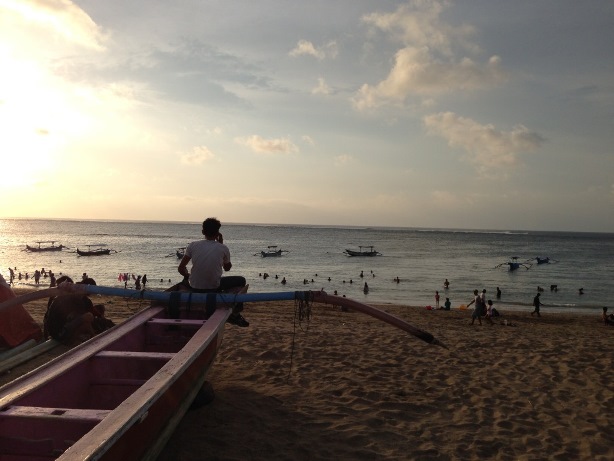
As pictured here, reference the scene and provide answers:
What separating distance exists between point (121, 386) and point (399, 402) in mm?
4219

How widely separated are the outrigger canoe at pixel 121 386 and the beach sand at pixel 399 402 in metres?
1.00

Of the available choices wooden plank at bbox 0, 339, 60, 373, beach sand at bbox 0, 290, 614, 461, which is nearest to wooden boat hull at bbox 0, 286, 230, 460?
beach sand at bbox 0, 290, 614, 461

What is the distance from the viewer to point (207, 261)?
6.75 metres

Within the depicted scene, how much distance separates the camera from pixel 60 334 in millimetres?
7836

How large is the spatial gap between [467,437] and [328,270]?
4647 centimetres

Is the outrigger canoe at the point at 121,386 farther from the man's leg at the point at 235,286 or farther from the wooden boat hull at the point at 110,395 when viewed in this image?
the man's leg at the point at 235,286

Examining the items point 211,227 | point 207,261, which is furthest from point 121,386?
point 211,227

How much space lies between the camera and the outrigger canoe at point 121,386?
→ 3.44 m

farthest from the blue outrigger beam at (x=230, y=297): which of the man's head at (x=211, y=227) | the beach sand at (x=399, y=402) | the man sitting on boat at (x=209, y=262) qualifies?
the beach sand at (x=399, y=402)

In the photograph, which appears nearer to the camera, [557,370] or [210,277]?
[210,277]

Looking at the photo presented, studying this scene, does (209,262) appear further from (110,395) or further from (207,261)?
(110,395)

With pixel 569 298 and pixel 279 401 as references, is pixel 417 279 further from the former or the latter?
pixel 279 401

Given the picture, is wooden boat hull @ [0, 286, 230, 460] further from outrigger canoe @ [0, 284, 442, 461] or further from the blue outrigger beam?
the blue outrigger beam

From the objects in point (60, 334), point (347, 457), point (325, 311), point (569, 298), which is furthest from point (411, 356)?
point (569, 298)
